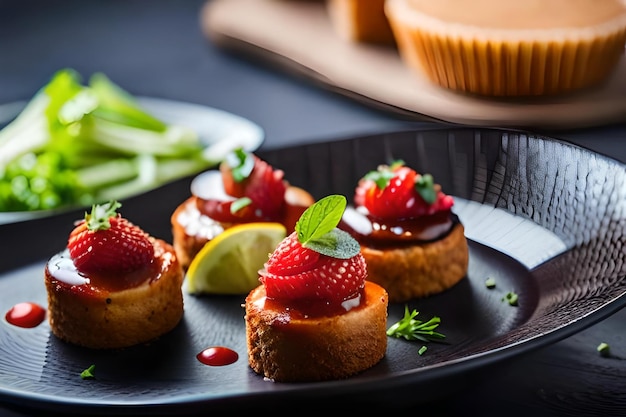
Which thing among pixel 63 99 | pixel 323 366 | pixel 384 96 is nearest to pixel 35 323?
pixel 323 366

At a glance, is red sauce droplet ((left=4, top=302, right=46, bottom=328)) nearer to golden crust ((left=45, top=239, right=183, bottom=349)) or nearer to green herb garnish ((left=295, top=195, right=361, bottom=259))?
golden crust ((left=45, top=239, right=183, bottom=349))

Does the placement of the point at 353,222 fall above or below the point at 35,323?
above

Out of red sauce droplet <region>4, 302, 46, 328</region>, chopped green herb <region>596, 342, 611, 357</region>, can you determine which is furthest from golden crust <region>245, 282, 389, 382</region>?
red sauce droplet <region>4, 302, 46, 328</region>

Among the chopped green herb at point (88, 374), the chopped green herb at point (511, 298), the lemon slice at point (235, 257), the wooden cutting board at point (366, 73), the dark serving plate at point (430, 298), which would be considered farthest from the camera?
the wooden cutting board at point (366, 73)

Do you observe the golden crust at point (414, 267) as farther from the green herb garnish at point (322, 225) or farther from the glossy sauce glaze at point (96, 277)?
the glossy sauce glaze at point (96, 277)

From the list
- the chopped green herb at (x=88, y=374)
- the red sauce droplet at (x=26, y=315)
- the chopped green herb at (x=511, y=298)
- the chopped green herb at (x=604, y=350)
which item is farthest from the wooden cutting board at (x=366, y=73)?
the chopped green herb at (x=88, y=374)

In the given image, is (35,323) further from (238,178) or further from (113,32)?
(113,32)
